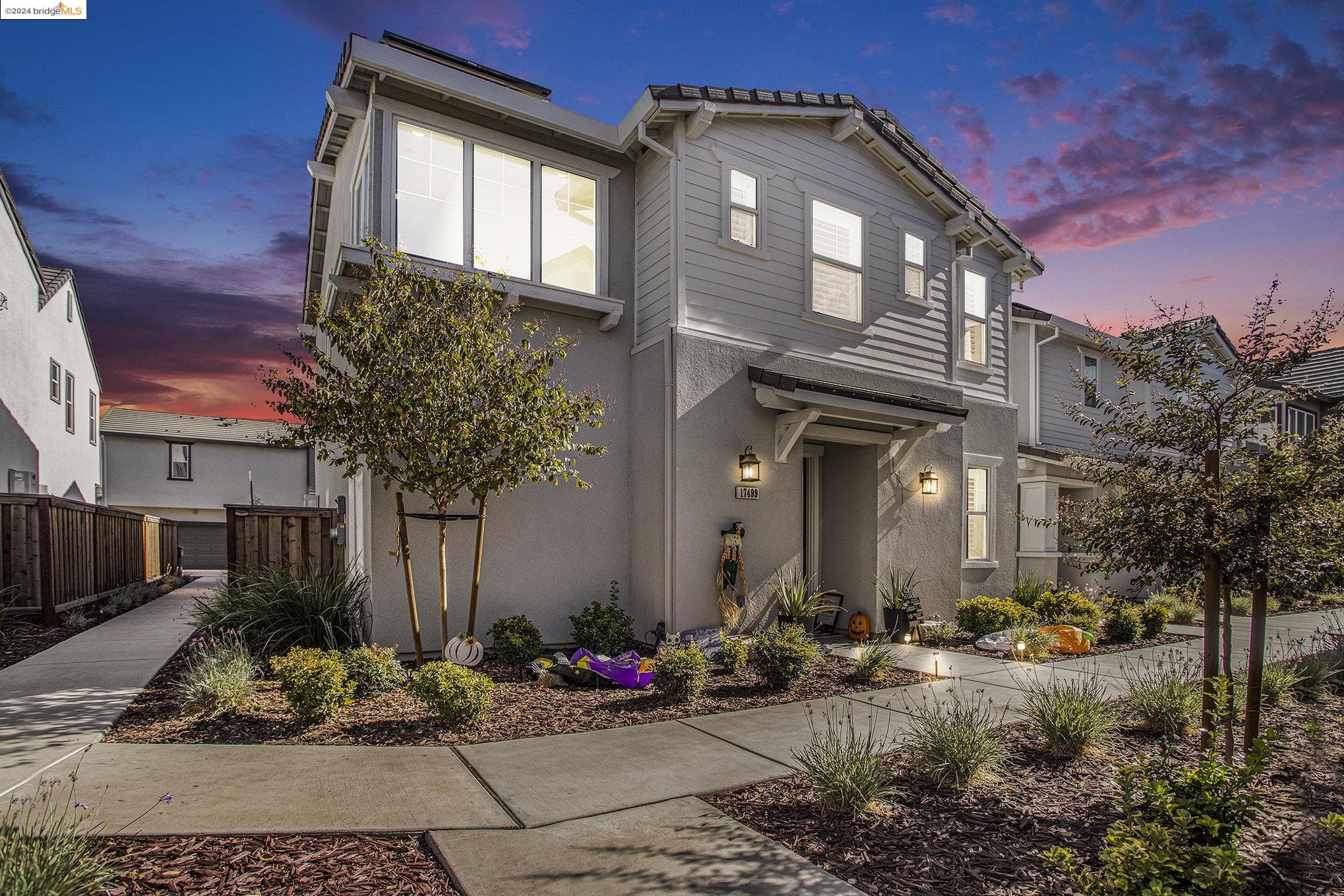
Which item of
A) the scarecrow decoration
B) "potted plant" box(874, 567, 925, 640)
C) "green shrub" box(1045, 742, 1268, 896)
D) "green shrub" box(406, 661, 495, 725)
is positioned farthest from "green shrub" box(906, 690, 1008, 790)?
"potted plant" box(874, 567, 925, 640)

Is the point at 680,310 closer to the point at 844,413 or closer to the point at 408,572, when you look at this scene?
the point at 844,413

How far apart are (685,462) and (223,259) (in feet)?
34.0

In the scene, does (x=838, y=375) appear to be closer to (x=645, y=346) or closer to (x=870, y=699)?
(x=645, y=346)

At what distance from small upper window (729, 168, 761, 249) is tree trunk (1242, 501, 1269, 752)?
6.45 m

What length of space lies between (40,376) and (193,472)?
12979 mm

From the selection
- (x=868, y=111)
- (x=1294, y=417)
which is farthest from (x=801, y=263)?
(x=1294, y=417)

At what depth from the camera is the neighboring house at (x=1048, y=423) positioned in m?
13.6

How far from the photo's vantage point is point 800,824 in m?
3.82

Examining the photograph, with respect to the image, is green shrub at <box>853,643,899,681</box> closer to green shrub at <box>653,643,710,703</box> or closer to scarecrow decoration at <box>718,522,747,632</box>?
scarecrow decoration at <box>718,522,747,632</box>

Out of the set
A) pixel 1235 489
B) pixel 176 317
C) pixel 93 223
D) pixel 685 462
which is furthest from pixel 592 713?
pixel 176 317

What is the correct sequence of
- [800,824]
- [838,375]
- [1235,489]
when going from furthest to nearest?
[838,375], [1235,489], [800,824]

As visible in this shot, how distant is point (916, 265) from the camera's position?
11.6m

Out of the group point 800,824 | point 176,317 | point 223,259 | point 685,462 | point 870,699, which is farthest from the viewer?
point 176,317

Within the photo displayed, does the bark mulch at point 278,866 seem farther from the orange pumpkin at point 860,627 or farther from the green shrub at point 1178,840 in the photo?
the orange pumpkin at point 860,627
